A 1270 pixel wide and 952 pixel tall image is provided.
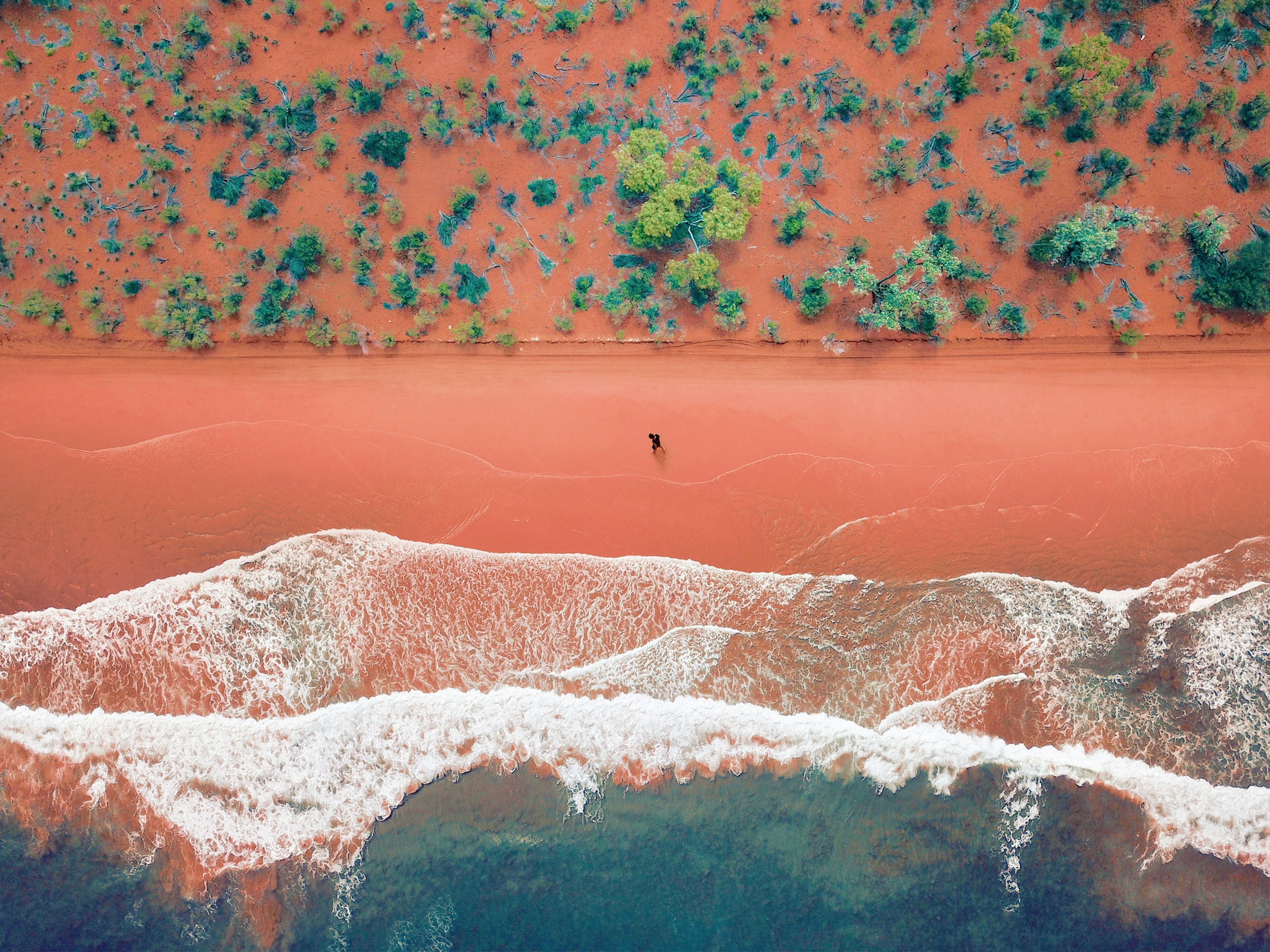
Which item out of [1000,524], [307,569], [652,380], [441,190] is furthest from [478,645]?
[1000,524]

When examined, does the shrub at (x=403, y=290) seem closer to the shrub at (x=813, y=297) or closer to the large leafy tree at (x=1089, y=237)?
the shrub at (x=813, y=297)

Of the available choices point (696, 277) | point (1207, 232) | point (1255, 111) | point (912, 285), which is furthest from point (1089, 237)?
point (696, 277)

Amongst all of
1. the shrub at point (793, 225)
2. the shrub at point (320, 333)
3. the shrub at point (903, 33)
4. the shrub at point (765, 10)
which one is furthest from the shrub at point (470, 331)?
the shrub at point (903, 33)

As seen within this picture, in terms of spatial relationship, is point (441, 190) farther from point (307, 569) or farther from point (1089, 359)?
point (1089, 359)

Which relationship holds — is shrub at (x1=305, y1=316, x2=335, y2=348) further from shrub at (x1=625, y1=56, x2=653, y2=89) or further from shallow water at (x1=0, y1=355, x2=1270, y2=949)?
shrub at (x1=625, y1=56, x2=653, y2=89)

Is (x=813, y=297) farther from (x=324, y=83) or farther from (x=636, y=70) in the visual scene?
(x=324, y=83)
